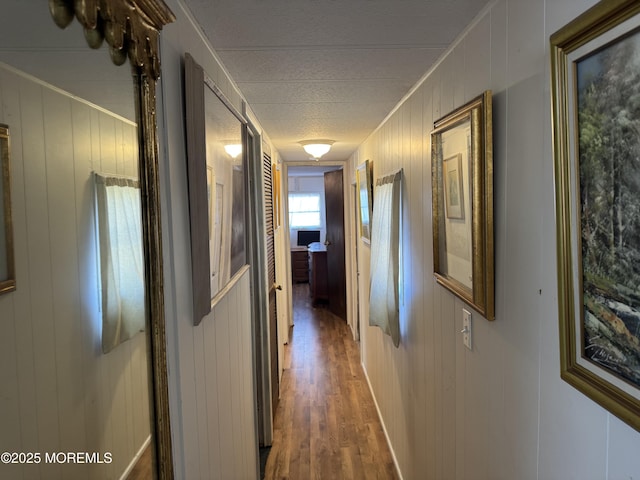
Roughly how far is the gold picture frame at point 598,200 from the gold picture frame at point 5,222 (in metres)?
0.78

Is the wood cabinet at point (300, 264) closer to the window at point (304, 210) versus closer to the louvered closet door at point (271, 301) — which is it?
the window at point (304, 210)

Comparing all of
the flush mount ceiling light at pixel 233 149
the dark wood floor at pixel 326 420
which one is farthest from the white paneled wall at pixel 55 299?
the dark wood floor at pixel 326 420

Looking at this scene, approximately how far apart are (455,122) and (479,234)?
39 cm

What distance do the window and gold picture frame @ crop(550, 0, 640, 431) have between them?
8437 mm

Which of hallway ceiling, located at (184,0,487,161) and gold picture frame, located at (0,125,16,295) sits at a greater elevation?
hallway ceiling, located at (184,0,487,161)

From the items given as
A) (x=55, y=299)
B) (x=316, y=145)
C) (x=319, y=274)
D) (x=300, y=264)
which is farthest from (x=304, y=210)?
(x=55, y=299)

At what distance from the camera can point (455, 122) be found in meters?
1.32

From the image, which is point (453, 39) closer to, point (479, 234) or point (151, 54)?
point (479, 234)

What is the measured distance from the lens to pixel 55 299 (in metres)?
0.52

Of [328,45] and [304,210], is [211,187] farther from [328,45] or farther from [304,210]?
[304,210]

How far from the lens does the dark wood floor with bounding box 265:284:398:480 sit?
270 centimetres

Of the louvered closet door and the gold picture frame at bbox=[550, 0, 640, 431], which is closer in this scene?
the gold picture frame at bbox=[550, 0, 640, 431]

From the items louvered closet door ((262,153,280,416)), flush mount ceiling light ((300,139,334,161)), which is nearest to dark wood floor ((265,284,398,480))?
louvered closet door ((262,153,280,416))

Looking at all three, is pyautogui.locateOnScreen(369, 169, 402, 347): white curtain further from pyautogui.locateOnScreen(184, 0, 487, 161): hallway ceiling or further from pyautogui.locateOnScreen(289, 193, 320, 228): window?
pyautogui.locateOnScreen(289, 193, 320, 228): window
